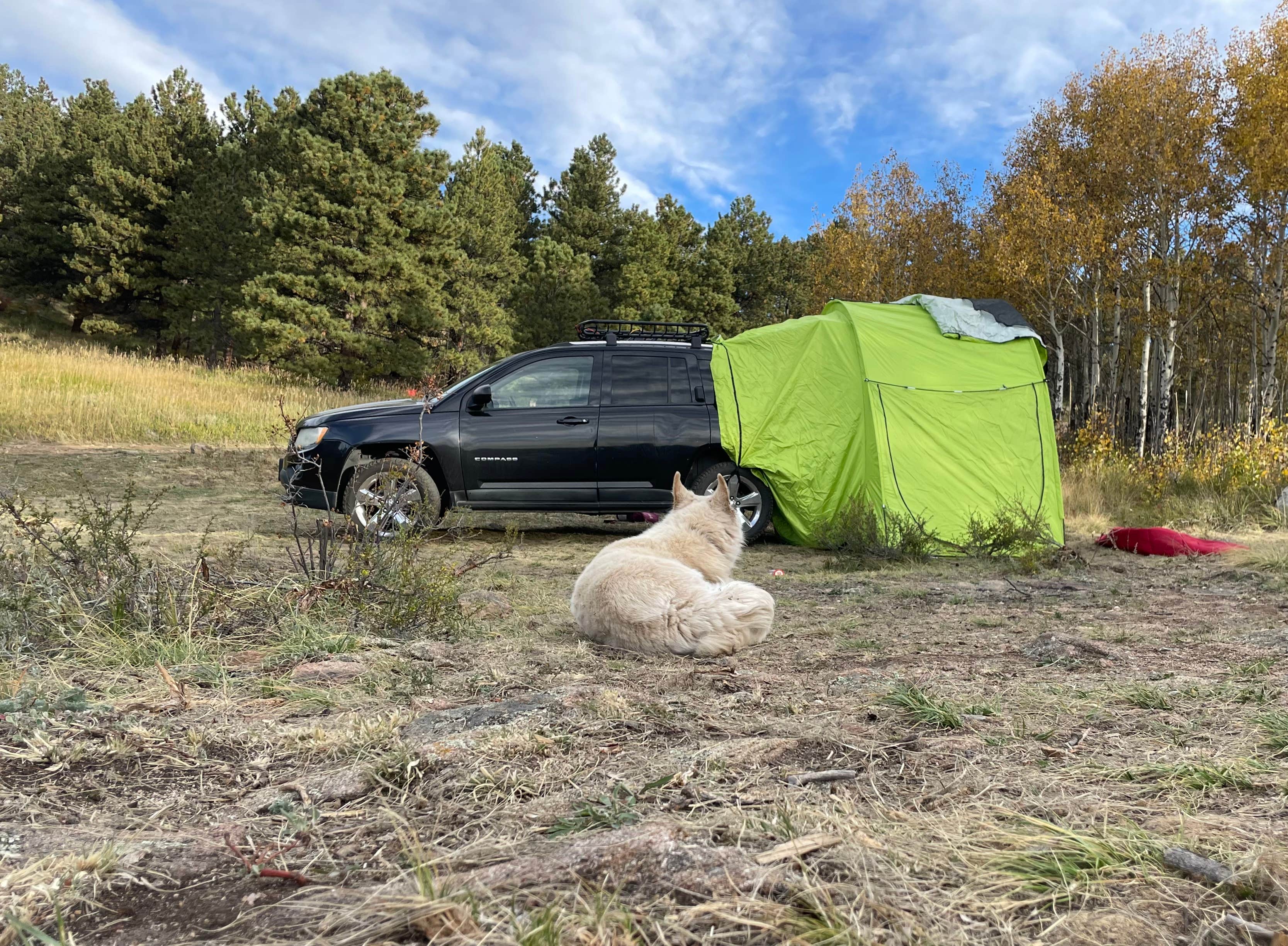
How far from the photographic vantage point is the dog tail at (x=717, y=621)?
3.75 meters

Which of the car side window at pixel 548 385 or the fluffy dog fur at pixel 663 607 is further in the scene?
the car side window at pixel 548 385

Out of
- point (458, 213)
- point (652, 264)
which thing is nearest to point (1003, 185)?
point (652, 264)

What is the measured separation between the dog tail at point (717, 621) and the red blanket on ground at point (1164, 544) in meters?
5.89

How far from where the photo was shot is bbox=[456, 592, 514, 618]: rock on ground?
4688 millimetres

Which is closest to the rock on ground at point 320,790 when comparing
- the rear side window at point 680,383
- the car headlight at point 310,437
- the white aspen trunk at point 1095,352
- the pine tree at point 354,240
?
the car headlight at point 310,437

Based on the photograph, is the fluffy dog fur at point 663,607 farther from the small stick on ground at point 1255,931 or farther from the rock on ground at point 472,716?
the small stick on ground at point 1255,931

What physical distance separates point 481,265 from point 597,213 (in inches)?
249

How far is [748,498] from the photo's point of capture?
8156 millimetres

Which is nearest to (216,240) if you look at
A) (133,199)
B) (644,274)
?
(133,199)

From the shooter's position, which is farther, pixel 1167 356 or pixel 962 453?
pixel 1167 356

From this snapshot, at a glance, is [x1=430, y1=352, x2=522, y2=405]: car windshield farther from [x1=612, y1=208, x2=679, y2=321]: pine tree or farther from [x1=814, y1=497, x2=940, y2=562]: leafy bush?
[x1=612, y1=208, x2=679, y2=321]: pine tree

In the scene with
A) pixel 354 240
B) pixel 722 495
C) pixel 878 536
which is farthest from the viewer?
pixel 354 240

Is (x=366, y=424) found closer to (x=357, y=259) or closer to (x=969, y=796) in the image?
(x=969, y=796)

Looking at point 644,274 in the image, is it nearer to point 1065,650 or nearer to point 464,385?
point 464,385
